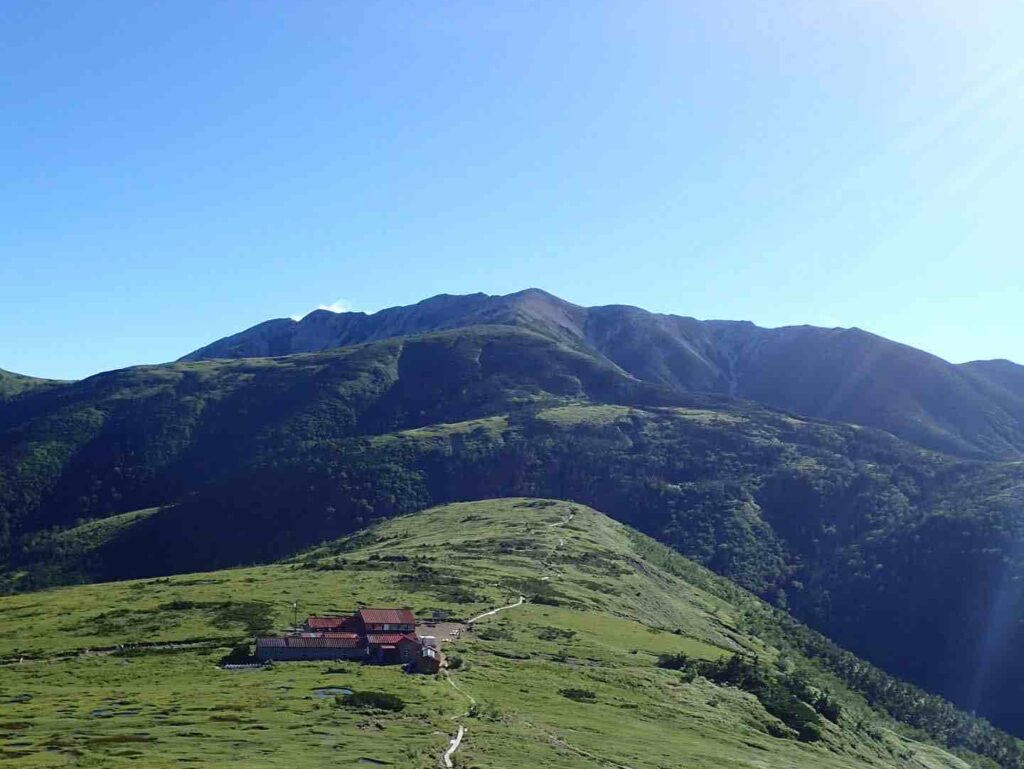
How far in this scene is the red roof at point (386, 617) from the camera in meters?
94.9

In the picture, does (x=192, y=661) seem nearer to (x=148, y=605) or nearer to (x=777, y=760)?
(x=148, y=605)

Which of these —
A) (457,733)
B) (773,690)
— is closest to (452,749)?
(457,733)

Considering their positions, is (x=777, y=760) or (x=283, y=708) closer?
(x=283, y=708)

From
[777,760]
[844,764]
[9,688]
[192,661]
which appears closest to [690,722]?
[777,760]

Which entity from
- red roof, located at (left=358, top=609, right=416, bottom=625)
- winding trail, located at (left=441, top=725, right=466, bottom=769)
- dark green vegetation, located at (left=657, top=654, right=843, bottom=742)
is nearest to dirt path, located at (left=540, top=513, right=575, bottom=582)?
dark green vegetation, located at (left=657, top=654, right=843, bottom=742)

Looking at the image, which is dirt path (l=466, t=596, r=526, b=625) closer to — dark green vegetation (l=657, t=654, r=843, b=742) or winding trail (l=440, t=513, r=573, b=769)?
winding trail (l=440, t=513, r=573, b=769)

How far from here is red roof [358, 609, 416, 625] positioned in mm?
94938

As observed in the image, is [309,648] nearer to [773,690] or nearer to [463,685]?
[463,685]

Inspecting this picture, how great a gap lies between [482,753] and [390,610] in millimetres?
44363

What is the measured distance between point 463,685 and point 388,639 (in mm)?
14260

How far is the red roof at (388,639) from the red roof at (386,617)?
4138 mm

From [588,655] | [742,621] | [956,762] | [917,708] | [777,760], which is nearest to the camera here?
[777,760]

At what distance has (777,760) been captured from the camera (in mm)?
73125

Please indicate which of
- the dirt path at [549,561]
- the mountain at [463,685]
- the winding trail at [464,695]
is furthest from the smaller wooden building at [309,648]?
the dirt path at [549,561]
